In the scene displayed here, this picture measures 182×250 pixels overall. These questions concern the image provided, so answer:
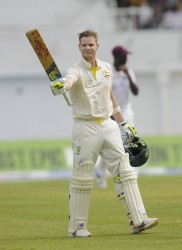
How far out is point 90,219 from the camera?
42.7ft

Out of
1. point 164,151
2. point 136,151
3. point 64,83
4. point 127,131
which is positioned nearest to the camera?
point 64,83

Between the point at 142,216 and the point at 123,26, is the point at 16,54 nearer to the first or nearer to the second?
the point at 123,26

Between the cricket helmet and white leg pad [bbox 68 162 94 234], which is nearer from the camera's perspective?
white leg pad [bbox 68 162 94 234]

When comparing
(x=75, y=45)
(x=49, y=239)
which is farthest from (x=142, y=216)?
(x=75, y=45)

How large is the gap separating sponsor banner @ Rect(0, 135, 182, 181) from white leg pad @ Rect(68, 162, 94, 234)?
43.2 feet

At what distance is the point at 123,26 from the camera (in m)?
31.1

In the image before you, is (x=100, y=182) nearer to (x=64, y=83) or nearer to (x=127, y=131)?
(x=127, y=131)

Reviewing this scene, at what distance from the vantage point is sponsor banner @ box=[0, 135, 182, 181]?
24.0 m

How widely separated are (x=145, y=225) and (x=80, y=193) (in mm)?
710

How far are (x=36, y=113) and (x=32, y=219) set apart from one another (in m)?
18.0

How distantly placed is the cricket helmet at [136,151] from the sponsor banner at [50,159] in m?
12.6

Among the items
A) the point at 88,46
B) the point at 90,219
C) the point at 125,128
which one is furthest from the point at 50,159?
the point at 88,46

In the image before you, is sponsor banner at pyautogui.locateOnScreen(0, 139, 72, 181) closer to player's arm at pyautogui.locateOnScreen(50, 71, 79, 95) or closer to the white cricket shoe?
the white cricket shoe

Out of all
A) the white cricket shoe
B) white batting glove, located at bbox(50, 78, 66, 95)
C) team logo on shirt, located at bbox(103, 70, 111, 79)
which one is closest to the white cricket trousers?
team logo on shirt, located at bbox(103, 70, 111, 79)
